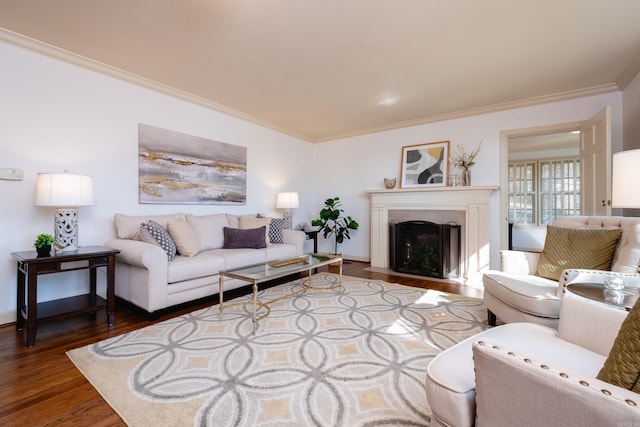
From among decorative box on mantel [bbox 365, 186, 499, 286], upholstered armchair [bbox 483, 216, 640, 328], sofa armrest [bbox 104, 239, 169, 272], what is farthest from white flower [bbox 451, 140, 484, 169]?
sofa armrest [bbox 104, 239, 169, 272]

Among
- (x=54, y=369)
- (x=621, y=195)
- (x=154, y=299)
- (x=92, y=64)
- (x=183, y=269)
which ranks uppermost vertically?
(x=92, y=64)

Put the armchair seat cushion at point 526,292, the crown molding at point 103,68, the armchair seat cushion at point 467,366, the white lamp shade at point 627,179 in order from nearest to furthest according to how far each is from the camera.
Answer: the armchair seat cushion at point 467,366 < the white lamp shade at point 627,179 < the armchair seat cushion at point 526,292 < the crown molding at point 103,68

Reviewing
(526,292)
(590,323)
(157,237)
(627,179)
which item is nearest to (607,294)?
(590,323)

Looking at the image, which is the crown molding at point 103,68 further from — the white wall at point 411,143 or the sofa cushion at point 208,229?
the white wall at point 411,143

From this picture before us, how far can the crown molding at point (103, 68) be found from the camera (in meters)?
2.45

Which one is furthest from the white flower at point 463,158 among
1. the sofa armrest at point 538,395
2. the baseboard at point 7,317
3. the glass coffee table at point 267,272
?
the baseboard at point 7,317

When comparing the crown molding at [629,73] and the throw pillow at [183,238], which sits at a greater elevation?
the crown molding at [629,73]

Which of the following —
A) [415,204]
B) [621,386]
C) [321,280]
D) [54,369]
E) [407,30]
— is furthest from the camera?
[415,204]

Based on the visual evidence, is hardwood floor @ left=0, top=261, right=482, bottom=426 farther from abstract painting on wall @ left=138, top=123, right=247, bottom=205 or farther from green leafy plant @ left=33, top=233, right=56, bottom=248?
abstract painting on wall @ left=138, top=123, right=247, bottom=205

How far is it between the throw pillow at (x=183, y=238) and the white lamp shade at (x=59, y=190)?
0.84 m

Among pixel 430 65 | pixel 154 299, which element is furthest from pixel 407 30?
pixel 154 299

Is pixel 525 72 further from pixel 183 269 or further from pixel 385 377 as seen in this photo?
pixel 183 269

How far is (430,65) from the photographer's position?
2924 millimetres

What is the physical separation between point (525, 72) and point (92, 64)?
4536 millimetres
